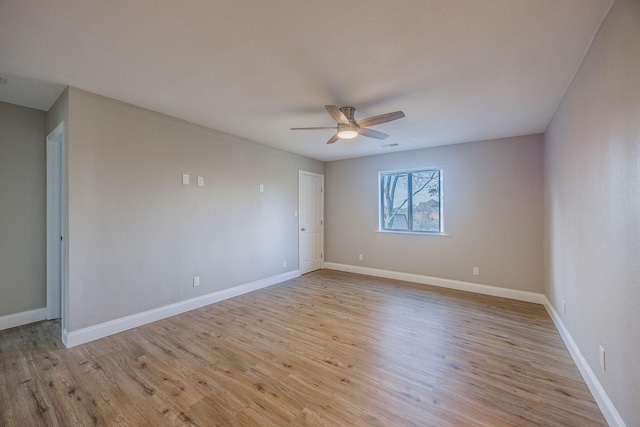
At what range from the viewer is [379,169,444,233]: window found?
4832 millimetres

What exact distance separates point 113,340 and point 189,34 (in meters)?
3.00

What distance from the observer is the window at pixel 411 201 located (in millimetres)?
4832

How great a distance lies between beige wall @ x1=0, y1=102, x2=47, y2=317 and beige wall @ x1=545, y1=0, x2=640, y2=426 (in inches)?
212

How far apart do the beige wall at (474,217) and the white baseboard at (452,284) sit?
0.08 meters

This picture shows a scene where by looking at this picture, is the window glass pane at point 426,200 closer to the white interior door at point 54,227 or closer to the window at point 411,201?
the window at point 411,201

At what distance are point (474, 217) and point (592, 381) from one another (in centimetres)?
283

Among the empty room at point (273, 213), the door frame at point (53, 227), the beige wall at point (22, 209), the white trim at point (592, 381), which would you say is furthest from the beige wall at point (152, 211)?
the white trim at point (592, 381)

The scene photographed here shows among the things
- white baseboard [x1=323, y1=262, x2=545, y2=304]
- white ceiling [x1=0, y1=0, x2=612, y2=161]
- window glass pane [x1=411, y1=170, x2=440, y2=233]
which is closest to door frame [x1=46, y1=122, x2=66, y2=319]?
white ceiling [x1=0, y1=0, x2=612, y2=161]

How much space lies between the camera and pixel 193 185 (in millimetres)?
3613

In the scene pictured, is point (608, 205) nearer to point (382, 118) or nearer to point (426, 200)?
point (382, 118)

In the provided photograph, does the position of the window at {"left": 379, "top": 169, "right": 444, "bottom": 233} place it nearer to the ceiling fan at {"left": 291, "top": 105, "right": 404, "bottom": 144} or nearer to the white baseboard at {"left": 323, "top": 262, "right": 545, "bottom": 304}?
the white baseboard at {"left": 323, "top": 262, "right": 545, "bottom": 304}

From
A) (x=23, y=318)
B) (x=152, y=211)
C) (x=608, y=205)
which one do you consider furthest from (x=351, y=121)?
(x=23, y=318)

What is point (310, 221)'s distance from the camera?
5.82 metres

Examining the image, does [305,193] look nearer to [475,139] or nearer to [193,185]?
[193,185]
